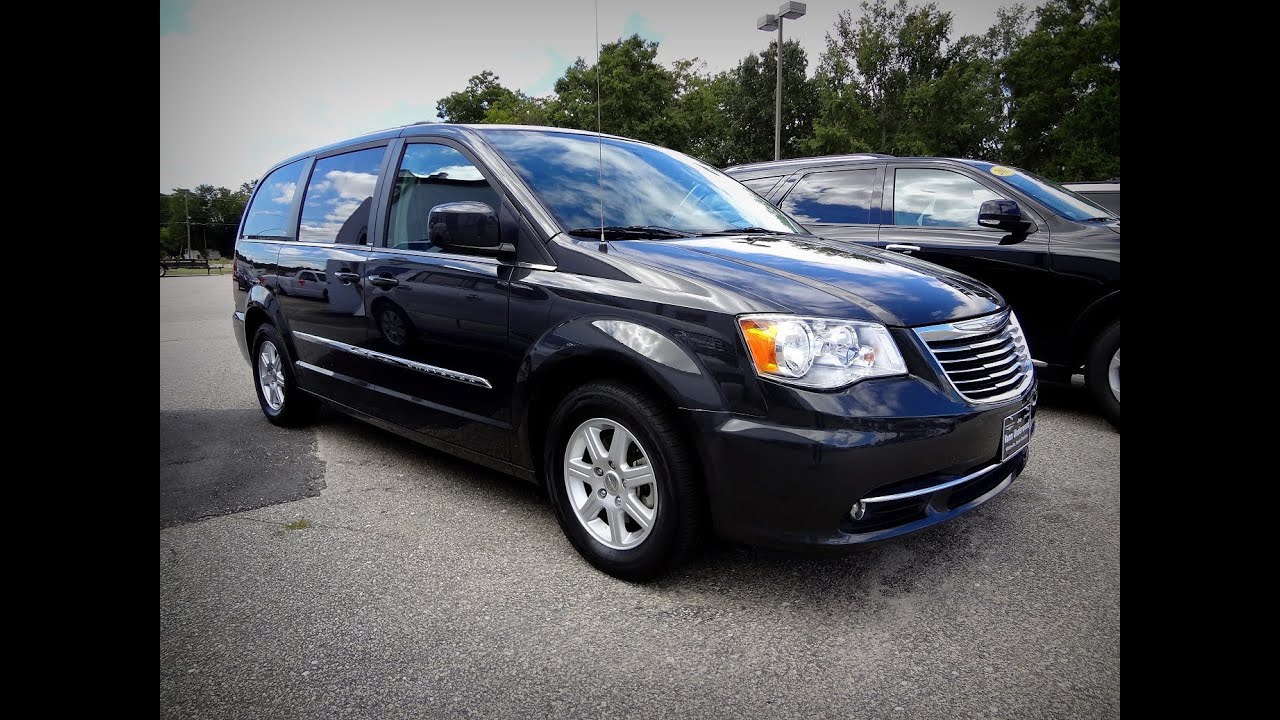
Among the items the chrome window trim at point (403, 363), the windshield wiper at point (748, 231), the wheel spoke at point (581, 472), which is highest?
the windshield wiper at point (748, 231)

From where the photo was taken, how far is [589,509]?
2.82 m

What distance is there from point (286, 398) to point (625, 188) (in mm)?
2808

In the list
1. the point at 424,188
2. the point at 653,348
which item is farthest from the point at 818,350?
the point at 424,188

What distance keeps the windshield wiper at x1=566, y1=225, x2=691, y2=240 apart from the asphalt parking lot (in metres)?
1.27

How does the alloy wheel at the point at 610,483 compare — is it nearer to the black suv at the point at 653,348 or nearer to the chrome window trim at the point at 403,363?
the black suv at the point at 653,348

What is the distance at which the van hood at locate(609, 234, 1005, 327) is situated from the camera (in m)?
2.43

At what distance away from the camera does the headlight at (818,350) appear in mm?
2281

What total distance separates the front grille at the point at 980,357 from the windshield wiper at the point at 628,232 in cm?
113

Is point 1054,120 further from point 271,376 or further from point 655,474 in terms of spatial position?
point 655,474

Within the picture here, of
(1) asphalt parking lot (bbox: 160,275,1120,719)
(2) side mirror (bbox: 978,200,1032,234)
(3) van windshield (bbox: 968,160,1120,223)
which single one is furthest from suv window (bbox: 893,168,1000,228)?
(1) asphalt parking lot (bbox: 160,275,1120,719)

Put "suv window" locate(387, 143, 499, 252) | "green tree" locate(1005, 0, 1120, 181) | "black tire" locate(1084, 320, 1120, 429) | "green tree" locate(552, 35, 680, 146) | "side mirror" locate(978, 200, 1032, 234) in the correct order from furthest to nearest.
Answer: "green tree" locate(552, 35, 680, 146)
"green tree" locate(1005, 0, 1120, 181)
"side mirror" locate(978, 200, 1032, 234)
"black tire" locate(1084, 320, 1120, 429)
"suv window" locate(387, 143, 499, 252)

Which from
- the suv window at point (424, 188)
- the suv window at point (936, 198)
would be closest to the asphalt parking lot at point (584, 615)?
the suv window at point (424, 188)

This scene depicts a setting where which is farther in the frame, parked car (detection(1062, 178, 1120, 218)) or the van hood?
parked car (detection(1062, 178, 1120, 218))

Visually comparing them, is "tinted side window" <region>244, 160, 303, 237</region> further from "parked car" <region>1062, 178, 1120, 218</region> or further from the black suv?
"parked car" <region>1062, 178, 1120, 218</region>
